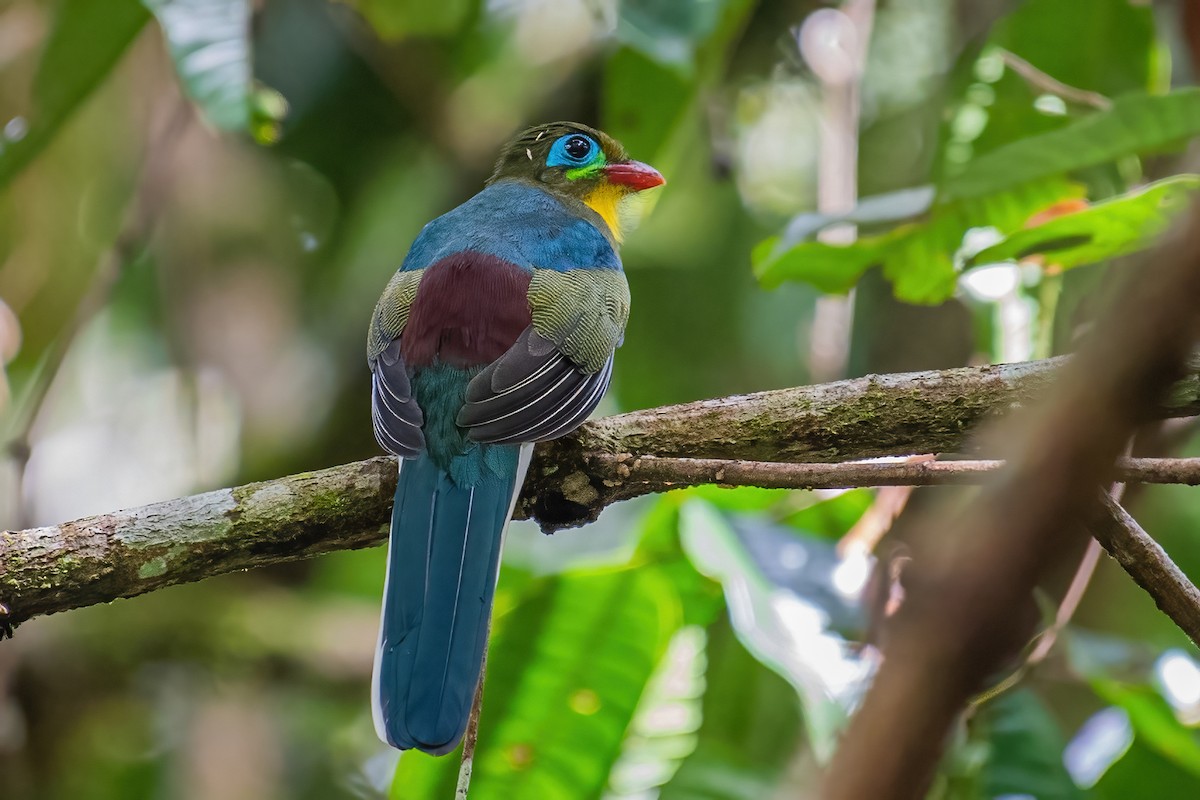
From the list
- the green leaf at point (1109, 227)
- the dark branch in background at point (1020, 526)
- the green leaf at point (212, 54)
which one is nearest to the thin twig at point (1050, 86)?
the green leaf at point (1109, 227)

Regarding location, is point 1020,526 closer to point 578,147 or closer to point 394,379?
point 394,379

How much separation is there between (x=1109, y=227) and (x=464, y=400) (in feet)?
4.94

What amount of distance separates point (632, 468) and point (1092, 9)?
240cm

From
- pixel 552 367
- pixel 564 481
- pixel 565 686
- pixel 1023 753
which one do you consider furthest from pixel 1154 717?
pixel 552 367

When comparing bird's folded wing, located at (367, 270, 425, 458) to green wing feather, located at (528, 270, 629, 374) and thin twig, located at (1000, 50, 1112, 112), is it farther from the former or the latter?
thin twig, located at (1000, 50, 1112, 112)

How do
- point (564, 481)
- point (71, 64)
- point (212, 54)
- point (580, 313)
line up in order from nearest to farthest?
point (564, 481) < point (580, 313) < point (212, 54) < point (71, 64)

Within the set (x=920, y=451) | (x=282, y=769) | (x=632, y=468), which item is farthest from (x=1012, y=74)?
(x=282, y=769)

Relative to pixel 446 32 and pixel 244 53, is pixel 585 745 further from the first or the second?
pixel 446 32

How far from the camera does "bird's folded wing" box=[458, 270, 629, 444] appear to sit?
8.48ft

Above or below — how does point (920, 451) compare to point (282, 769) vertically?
above

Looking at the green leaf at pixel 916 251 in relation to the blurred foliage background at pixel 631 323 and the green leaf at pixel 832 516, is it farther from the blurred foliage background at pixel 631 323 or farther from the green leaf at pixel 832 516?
the green leaf at pixel 832 516

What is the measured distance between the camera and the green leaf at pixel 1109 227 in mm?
2793

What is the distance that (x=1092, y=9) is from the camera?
382cm

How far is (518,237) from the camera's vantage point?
3.32m
